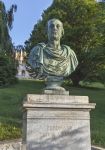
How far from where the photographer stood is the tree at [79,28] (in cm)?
3250

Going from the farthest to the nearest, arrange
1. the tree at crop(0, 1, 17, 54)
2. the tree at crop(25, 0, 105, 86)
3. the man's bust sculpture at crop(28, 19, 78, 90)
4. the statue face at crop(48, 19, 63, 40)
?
the tree at crop(25, 0, 105, 86)
the tree at crop(0, 1, 17, 54)
the statue face at crop(48, 19, 63, 40)
the man's bust sculpture at crop(28, 19, 78, 90)

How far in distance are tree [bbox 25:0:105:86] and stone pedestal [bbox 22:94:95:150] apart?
21387mm

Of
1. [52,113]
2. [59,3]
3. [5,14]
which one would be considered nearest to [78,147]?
[52,113]

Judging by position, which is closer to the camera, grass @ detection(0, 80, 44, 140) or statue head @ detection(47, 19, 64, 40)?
statue head @ detection(47, 19, 64, 40)

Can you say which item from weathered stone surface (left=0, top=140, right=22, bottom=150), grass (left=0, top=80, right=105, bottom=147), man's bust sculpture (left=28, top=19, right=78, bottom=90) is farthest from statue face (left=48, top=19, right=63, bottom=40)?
grass (left=0, top=80, right=105, bottom=147)

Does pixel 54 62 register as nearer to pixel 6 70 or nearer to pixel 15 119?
pixel 15 119

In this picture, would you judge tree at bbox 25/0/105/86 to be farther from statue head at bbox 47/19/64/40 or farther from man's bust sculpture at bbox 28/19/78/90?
man's bust sculpture at bbox 28/19/78/90

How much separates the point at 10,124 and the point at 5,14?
1525 cm

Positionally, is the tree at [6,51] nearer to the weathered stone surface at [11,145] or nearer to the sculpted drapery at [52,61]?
the weathered stone surface at [11,145]

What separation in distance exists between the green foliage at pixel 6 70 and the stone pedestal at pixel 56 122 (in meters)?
20.7

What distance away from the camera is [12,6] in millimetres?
31812

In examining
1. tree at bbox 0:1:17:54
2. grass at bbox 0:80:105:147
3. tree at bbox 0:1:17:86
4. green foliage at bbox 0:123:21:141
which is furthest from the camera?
tree at bbox 0:1:17:86

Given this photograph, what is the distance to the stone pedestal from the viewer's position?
9555 millimetres

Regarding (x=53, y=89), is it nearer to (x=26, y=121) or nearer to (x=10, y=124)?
(x=26, y=121)
